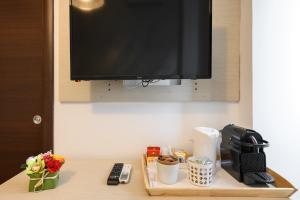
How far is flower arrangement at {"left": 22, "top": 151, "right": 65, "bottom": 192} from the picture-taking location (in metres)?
1.00

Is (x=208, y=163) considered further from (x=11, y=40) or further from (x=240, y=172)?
(x=11, y=40)

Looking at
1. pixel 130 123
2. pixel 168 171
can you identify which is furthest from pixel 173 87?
pixel 168 171

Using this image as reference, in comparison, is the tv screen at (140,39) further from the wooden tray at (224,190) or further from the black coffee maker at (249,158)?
the wooden tray at (224,190)

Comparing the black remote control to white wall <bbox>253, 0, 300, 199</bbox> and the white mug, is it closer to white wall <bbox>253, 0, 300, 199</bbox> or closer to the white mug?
the white mug

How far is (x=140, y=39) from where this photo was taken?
1.29m

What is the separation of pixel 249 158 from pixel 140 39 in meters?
0.89

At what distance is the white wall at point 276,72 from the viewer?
130cm

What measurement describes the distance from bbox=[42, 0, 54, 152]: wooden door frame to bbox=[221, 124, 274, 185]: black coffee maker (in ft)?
3.97

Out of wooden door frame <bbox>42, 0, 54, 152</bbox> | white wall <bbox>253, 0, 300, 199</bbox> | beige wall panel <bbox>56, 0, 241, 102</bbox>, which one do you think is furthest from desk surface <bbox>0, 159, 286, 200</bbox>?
white wall <bbox>253, 0, 300, 199</bbox>

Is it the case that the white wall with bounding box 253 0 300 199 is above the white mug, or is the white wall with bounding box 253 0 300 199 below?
above

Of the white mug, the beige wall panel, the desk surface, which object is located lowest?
the desk surface

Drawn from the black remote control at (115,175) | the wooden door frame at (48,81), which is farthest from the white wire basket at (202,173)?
the wooden door frame at (48,81)

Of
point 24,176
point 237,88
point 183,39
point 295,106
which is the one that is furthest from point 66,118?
point 295,106

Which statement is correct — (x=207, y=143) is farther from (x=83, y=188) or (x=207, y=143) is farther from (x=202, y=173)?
(x=83, y=188)
